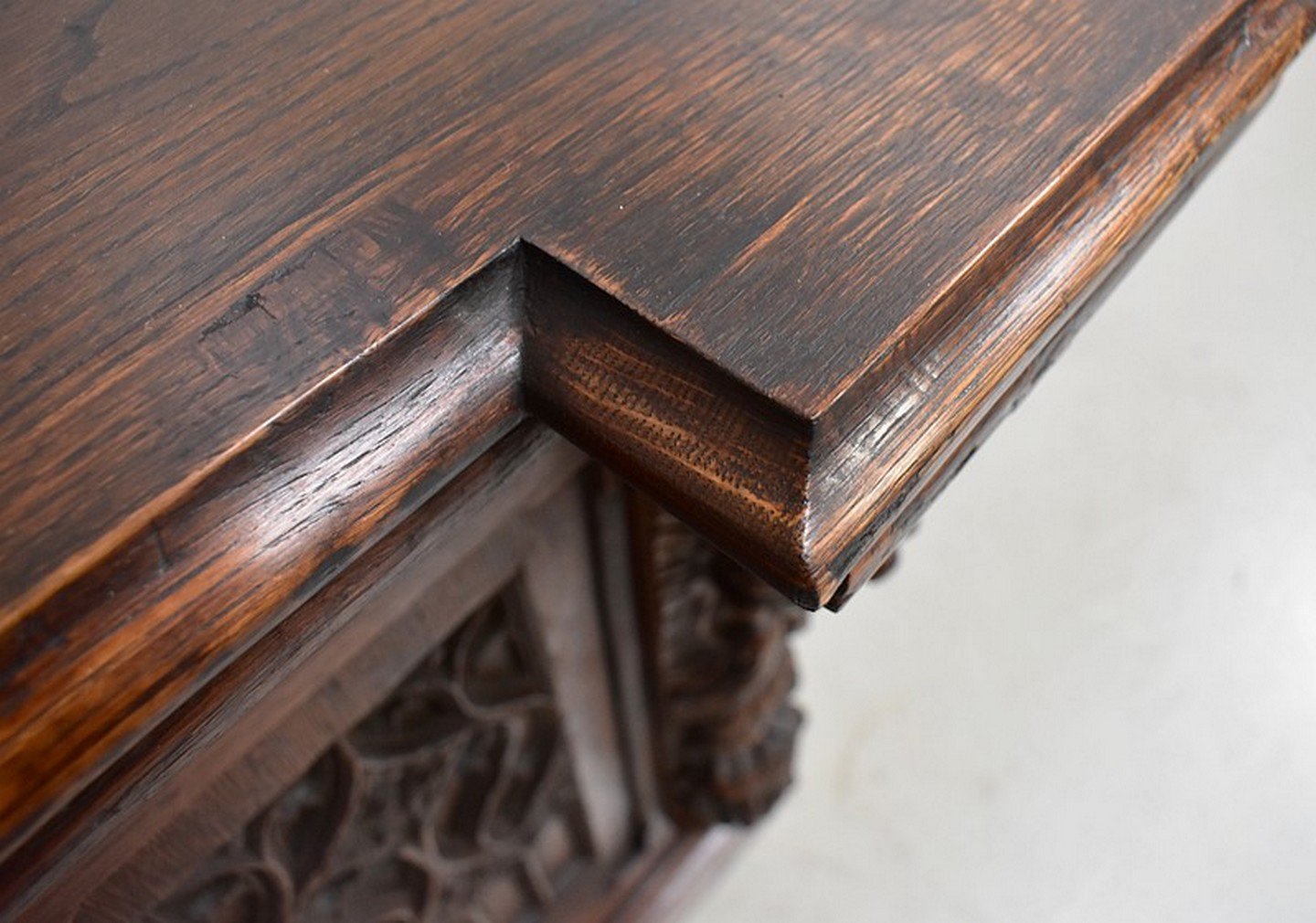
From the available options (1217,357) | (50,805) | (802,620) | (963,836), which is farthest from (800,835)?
(50,805)

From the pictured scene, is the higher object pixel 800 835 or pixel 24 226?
pixel 24 226

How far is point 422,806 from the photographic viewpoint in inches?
21.6

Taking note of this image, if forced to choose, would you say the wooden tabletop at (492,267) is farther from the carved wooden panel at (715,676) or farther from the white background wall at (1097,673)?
the white background wall at (1097,673)

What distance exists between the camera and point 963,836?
0.94 m

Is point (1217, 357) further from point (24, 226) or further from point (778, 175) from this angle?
point (24, 226)

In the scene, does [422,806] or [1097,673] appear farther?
[1097,673]

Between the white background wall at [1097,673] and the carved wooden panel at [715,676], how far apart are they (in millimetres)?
236

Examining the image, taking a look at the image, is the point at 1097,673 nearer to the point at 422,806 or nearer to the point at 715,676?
the point at 715,676

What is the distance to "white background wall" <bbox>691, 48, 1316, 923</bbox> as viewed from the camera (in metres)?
0.92

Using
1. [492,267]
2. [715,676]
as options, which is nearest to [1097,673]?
[715,676]

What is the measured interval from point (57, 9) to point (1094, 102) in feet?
0.99

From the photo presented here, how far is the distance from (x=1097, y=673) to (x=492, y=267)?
2.75ft

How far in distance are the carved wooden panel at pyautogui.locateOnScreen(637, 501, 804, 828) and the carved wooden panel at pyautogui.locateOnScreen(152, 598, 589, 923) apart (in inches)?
2.5

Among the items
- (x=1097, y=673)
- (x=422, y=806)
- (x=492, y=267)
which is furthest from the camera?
(x=1097, y=673)
